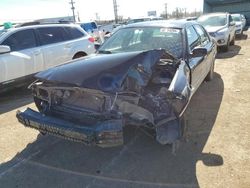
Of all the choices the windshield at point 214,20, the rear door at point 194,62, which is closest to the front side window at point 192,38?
the rear door at point 194,62

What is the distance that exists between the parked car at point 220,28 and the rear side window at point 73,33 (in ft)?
19.8

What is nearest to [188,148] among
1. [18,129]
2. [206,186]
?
[206,186]

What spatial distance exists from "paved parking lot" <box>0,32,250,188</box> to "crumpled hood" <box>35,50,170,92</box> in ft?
3.34

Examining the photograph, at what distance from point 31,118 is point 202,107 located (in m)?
3.33

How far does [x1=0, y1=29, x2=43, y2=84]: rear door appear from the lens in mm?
7164

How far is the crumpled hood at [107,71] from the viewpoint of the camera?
12.4 feet

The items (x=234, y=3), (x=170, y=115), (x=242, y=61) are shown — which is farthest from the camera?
(x=234, y=3)

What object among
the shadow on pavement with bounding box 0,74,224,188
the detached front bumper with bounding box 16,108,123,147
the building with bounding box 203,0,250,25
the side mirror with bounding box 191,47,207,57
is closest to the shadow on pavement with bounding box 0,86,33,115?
the shadow on pavement with bounding box 0,74,224,188

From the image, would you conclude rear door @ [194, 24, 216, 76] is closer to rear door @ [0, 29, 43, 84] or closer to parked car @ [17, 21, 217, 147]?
parked car @ [17, 21, 217, 147]

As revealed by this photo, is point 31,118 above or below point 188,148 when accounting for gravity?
above

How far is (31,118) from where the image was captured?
4172 mm

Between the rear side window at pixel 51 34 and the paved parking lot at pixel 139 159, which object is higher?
the rear side window at pixel 51 34

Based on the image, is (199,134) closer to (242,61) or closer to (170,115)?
(170,115)

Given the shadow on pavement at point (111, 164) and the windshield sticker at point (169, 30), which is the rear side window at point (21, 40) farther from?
the windshield sticker at point (169, 30)
